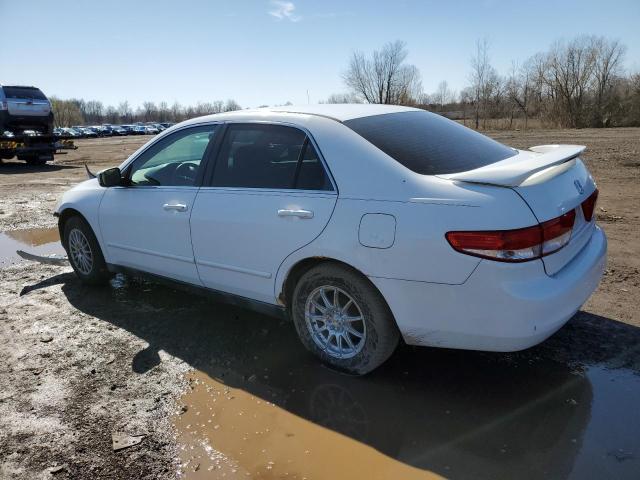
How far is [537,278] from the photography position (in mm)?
2625

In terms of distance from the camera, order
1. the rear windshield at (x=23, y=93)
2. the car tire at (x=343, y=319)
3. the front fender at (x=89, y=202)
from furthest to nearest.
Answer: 1. the rear windshield at (x=23, y=93)
2. the front fender at (x=89, y=202)
3. the car tire at (x=343, y=319)

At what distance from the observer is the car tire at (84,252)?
4949mm

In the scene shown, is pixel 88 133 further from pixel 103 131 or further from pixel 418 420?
pixel 418 420

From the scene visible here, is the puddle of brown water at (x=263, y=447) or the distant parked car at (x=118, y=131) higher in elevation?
the distant parked car at (x=118, y=131)

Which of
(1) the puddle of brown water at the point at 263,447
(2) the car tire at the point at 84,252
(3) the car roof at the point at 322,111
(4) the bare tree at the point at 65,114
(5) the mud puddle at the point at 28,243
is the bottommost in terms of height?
(1) the puddle of brown water at the point at 263,447

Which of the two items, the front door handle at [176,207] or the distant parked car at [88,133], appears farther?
the distant parked car at [88,133]

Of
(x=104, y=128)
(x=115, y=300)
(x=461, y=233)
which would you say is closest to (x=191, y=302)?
(x=115, y=300)

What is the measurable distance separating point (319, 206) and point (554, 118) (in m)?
46.8

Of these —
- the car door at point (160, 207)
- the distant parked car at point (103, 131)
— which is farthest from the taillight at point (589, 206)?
the distant parked car at point (103, 131)

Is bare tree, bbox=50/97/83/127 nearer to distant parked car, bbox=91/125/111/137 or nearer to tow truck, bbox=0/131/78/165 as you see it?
distant parked car, bbox=91/125/111/137

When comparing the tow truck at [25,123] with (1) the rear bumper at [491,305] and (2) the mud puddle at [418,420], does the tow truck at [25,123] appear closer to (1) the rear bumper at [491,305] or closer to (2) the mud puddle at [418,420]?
(2) the mud puddle at [418,420]

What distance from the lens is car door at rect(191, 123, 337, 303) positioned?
321 centimetres

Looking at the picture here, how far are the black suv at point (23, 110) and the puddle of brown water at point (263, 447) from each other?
19179 mm

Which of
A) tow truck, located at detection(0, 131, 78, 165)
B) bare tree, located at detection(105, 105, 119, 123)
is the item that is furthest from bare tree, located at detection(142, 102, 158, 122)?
tow truck, located at detection(0, 131, 78, 165)
